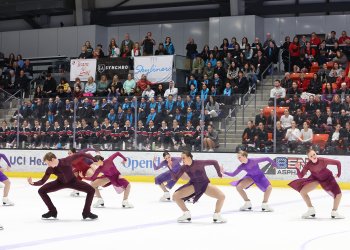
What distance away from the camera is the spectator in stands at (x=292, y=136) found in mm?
20766

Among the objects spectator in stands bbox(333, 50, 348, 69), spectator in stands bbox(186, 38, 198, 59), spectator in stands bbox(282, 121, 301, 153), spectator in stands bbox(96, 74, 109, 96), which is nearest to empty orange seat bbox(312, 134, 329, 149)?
spectator in stands bbox(282, 121, 301, 153)

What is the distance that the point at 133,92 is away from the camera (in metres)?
26.8

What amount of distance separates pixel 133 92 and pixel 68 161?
14.8 meters

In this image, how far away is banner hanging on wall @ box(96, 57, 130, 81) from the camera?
2856 cm

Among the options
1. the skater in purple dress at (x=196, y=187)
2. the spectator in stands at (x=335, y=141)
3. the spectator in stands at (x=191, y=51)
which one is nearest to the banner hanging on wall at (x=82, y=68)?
the spectator in stands at (x=191, y=51)

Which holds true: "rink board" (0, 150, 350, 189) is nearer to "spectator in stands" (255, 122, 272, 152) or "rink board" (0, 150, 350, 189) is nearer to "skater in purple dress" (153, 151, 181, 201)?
"spectator in stands" (255, 122, 272, 152)

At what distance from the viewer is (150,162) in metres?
22.7

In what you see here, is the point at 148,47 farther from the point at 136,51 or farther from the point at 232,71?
the point at 232,71

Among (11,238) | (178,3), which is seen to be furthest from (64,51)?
(11,238)

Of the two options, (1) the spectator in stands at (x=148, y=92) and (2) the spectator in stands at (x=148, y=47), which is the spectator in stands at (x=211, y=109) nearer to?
(1) the spectator in stands at (x=148, y=92)

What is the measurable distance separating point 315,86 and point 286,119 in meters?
3.10

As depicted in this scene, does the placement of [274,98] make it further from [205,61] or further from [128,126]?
[205,61]

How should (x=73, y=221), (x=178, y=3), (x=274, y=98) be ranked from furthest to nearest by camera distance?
(x=178, y=3)
(x=274, y=98)
(x=73, y=221)

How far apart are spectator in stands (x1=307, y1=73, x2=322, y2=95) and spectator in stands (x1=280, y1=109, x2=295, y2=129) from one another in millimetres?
2789
